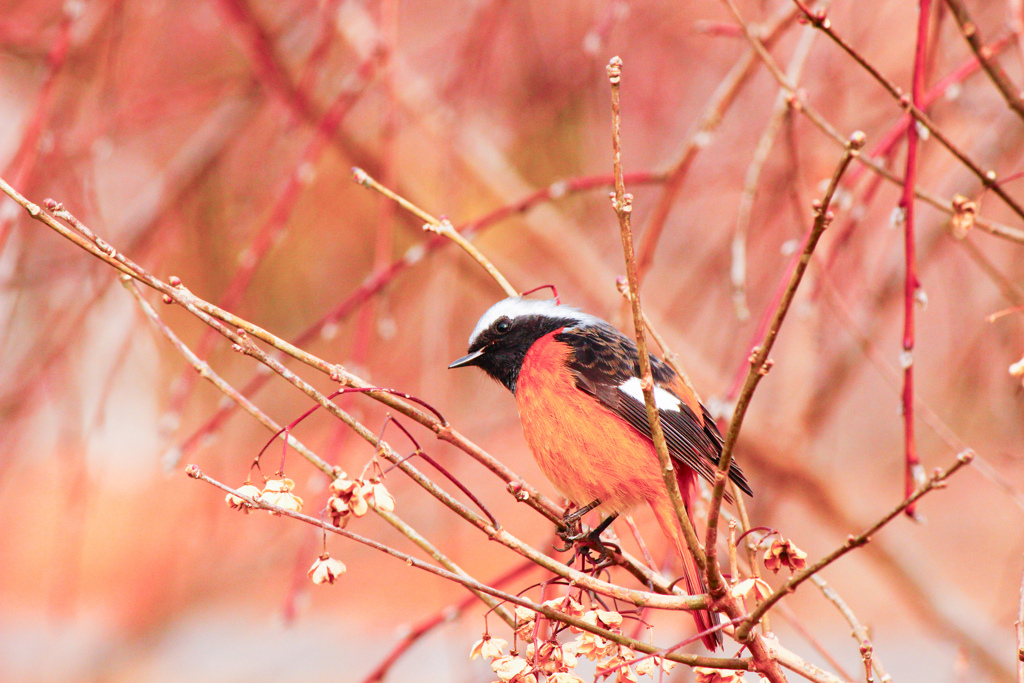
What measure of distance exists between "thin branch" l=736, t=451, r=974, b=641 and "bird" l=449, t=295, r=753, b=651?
66cm

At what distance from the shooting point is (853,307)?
3.94 meters

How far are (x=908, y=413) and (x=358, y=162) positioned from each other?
2765 mm

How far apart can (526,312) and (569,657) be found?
1.46 m

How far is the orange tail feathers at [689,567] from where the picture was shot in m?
1.75

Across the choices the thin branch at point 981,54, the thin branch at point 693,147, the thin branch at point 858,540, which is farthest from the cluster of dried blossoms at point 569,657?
the thin branch at point 693,147

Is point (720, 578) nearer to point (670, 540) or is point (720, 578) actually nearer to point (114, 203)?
point (670, 540)

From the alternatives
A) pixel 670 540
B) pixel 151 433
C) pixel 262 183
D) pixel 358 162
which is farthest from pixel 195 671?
pixel 670 540

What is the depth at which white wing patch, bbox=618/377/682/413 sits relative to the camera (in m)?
2.23

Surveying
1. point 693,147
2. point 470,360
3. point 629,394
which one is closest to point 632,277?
point 629,394

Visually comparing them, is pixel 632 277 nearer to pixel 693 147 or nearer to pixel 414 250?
pixel 414 250

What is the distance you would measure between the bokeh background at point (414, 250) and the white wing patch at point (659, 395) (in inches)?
14.8

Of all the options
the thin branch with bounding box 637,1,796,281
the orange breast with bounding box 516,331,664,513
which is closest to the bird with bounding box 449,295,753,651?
the orange breast with bounding box 516,331,664,513

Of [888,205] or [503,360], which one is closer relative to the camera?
[503,360]

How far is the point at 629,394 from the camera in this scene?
7.76ft
